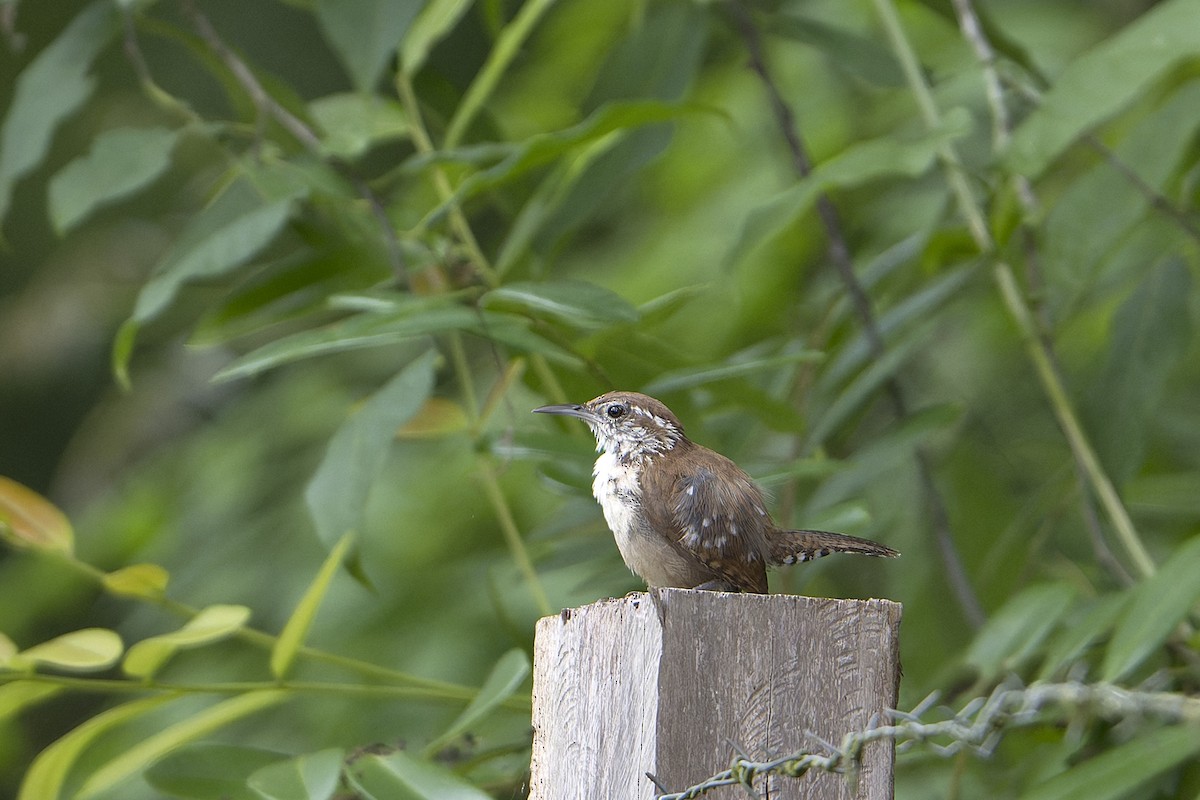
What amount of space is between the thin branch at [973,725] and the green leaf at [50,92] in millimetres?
2550

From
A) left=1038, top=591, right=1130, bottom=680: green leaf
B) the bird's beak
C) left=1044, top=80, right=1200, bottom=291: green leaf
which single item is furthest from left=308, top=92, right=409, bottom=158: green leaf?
left=1038, top=591, right=1130, bottom=680: green leaf

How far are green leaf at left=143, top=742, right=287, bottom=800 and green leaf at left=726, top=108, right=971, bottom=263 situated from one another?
151 centimetres

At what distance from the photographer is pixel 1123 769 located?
2.27 m

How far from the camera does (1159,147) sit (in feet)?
9.87

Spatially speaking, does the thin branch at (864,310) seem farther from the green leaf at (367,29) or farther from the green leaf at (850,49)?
the green leaf at (367,29)

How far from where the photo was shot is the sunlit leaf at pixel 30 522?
104 inches

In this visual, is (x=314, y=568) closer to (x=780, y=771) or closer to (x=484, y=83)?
(x=484, y=83)

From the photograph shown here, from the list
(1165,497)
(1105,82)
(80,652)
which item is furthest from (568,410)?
(1165,497)

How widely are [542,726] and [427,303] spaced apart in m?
1.07

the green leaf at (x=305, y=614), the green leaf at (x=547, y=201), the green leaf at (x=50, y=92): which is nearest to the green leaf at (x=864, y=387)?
the green leaf at (x=547, y=201)

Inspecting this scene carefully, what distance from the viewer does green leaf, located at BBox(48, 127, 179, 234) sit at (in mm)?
3160

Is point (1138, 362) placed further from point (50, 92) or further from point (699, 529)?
point (50, 92)

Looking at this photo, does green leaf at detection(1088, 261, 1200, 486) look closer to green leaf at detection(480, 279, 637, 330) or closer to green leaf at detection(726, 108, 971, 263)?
green leaf at detection(726, 108, 971, 263)

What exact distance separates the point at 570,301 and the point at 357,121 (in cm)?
115
